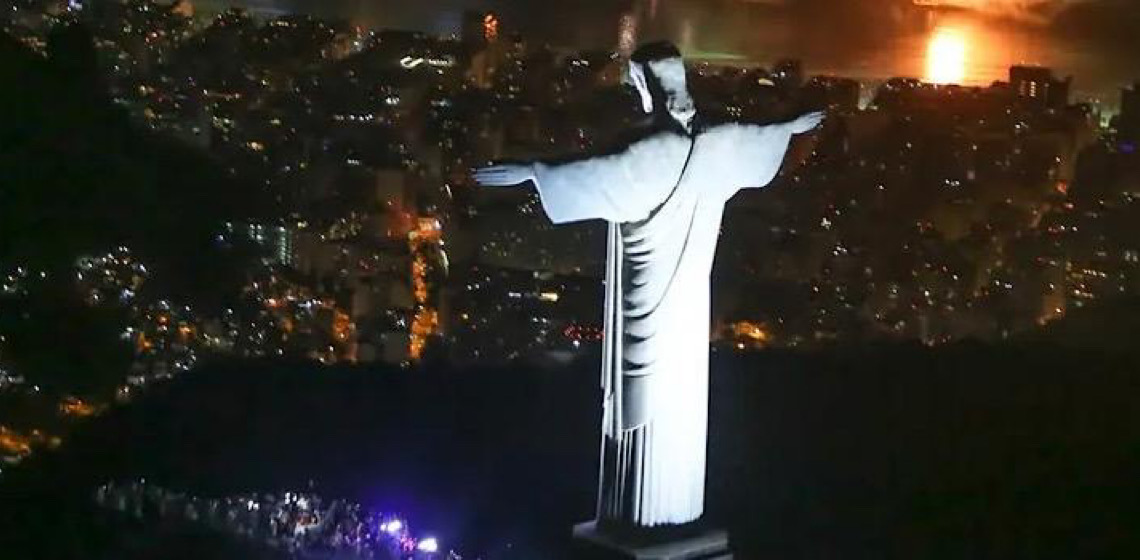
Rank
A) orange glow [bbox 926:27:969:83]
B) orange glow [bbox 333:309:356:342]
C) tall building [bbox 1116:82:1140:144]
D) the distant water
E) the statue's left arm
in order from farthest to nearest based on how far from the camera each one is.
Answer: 1. tall building [bbox 1116:82:1140:144]
2. orange glow [bbox 926:27:969:83]
3. the distant water
4. orange glow [bbox 333:309:356:342]
5. the statue's left arm

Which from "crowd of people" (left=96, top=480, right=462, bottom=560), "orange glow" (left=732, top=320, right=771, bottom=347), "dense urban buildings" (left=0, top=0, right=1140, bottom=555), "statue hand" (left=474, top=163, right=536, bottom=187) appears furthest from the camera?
"orange glow" (left=732, top=320, right=771, bottom=347)

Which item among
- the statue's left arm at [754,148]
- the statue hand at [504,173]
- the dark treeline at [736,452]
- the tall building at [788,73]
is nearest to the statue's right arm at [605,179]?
the statue hand at [504,173]

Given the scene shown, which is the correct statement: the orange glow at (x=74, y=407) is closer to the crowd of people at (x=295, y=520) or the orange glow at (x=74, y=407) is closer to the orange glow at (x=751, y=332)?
the crowd of people at (x=295, y=520)

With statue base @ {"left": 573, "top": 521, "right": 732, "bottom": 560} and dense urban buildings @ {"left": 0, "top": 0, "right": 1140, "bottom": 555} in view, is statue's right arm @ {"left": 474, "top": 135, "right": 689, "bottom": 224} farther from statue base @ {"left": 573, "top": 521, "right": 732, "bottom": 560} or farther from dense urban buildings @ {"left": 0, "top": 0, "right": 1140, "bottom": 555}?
dense urban buildings @ {"left": 0, "top": 0, "right": 1140, "bottom": 555}

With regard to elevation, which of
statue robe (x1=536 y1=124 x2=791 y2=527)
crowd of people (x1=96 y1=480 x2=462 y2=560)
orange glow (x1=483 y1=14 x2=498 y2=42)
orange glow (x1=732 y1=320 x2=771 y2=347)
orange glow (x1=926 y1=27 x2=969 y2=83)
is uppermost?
orange glow (x1=483 y1=14 x2=498 y2=42)

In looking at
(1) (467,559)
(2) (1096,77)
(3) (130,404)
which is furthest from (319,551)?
(2) (1096,77)

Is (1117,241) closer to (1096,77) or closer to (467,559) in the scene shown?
(1096,77)

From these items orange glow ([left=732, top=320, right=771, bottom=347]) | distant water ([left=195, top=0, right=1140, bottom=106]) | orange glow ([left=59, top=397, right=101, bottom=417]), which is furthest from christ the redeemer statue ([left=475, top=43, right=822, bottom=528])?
distant water ([left=195, top=0, right=1140, bottom=106])
